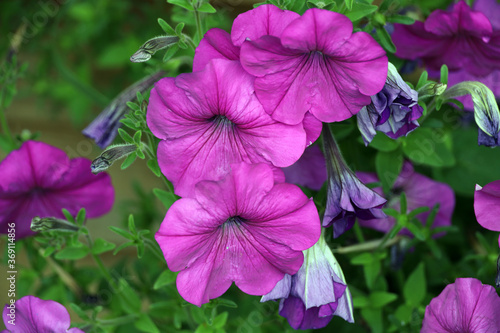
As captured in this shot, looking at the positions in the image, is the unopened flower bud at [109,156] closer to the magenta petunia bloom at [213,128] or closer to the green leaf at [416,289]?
the magenta petunia bloom at [213,128]

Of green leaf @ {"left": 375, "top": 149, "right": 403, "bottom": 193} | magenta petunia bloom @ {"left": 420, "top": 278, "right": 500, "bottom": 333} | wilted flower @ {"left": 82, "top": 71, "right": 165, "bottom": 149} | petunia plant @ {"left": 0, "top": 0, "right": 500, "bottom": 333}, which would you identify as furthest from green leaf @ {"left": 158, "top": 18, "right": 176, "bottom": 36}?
magenta petunia bloom @ {"left": 420, "top": 278, "right": 500, "bottom": 333}

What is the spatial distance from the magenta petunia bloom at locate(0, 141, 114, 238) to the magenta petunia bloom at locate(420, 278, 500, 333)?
0.49m

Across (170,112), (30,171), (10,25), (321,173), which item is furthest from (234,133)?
(10,25)

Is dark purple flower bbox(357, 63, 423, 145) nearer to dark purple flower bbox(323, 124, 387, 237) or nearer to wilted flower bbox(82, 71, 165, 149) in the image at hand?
dark purple flower bbox(323, 124, 387, 237)

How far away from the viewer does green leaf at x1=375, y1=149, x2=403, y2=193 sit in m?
0.77

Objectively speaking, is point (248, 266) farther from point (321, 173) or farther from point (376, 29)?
point (376, 29)

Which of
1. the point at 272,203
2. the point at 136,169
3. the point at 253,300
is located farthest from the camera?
the point at 136,169

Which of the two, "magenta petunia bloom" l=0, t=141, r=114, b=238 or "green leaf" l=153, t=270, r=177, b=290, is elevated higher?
"magenta petunia bloom" l=0, t=141, r=114, b=238

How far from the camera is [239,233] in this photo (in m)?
0.63

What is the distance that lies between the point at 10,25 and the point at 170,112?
898 millimetres

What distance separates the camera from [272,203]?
0.58 meters

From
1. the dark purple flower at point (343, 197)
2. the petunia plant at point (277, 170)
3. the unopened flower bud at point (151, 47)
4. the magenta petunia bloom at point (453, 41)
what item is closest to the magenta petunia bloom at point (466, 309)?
the petunia plant at point (277, 170)

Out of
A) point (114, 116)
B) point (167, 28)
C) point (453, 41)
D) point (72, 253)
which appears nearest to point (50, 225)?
point (72, 253)

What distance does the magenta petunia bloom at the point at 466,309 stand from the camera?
→ 2.00 feet
